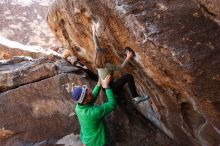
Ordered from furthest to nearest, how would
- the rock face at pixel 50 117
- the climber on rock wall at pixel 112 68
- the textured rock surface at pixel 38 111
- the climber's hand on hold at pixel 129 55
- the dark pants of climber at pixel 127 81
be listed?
the textured rock surface at pixel 38 111, the rock face at pixel 50 117, the dark pants of climber at pixel 127 81, the climber on rock wall at pixel 112 68, the climber's hand on hold at pixel 129 55

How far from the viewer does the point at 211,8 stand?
5320 millimetres

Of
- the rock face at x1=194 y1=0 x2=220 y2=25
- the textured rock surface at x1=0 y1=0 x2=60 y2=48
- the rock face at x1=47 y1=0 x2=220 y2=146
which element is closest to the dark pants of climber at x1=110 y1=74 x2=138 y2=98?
the rock face at x1=47 y1=0 x2=220 y2=146

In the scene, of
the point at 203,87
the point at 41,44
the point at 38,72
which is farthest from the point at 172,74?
the point at 41,44

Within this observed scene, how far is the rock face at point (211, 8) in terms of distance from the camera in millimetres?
5242

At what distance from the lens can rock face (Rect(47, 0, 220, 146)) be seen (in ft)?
17.3

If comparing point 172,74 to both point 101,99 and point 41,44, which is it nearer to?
point 101,99

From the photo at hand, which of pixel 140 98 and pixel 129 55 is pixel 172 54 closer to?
pixel 129 55

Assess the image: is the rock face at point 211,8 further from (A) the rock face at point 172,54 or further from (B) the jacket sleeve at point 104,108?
(B) the jacket sleeve at point 104,108

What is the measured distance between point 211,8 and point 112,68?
2.27 metres

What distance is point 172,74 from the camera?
18.6 ft

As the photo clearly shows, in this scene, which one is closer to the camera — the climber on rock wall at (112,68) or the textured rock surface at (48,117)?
the climber on rock wall at (112,68)

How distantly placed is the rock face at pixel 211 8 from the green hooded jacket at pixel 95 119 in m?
2.40

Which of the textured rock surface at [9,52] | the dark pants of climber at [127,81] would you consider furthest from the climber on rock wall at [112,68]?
the textured rock surface at [9,52]

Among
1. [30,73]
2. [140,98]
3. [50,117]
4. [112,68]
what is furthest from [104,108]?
[30,73]
